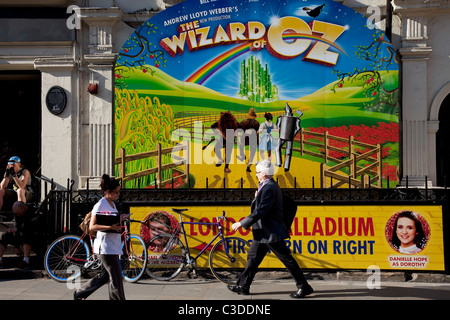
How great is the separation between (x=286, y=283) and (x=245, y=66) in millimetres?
4156

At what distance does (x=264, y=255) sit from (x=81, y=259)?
308cm

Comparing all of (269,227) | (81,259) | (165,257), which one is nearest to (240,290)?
(269,227)

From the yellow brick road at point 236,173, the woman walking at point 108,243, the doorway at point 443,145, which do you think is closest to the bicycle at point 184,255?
the yellow brick road at point 236,173

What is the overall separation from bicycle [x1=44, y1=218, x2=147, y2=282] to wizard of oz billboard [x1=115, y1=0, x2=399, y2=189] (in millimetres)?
1706

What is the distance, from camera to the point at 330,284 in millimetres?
8094

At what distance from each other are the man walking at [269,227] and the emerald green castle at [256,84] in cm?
291

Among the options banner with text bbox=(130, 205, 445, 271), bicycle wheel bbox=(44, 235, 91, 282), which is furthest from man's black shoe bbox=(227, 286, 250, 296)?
bicycle wheel bbox=(44, 235, 91, 282)

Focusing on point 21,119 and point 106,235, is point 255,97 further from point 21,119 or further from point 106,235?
point 21,119

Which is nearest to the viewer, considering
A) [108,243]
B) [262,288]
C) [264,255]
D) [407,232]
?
[108,243]

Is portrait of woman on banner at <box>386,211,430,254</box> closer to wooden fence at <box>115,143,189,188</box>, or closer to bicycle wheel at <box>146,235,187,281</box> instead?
bicycle wheel at <box>146,235,187,281</box>

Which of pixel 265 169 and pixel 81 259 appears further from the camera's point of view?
pixel 81 259

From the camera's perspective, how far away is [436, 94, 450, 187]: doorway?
10.3m

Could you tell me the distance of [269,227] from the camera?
702cm

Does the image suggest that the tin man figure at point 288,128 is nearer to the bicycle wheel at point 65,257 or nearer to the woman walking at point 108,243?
the bicycle wheel at point 65,257
